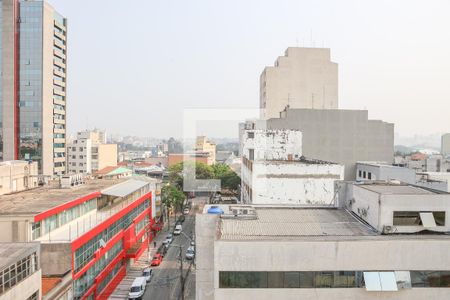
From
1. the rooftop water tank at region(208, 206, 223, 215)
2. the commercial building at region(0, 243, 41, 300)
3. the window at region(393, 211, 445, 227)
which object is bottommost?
the commercial building at region(0, 243, 41, 300)

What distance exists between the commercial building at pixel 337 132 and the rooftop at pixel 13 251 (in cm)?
2638

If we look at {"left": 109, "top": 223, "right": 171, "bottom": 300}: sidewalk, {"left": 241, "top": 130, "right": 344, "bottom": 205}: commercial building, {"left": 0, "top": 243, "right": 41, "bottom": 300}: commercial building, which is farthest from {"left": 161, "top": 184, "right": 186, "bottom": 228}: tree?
{"left": 0, "top": 243, "right": 41, "bottom": 300}: commercial building

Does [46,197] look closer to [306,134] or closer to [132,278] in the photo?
[132,278]

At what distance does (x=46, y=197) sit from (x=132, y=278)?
28.4ft

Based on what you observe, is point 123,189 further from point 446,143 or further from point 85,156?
point 446,143

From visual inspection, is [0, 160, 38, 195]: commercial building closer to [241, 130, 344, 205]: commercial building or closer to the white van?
the white van

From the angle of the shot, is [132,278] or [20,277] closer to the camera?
[20,277]

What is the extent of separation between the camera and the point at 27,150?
51969mm

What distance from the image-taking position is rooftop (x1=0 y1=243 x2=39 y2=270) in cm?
1313

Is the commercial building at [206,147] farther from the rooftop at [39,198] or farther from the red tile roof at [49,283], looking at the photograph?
the red tile roof at [49,283]

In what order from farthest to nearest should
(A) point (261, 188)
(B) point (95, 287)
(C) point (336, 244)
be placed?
1. (A) point (261, 188)
2. (B) point (95, 287)
3. (C) point (336, 244)

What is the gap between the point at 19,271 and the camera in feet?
44.9

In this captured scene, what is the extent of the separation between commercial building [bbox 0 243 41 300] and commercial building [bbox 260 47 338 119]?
4204 centimetres

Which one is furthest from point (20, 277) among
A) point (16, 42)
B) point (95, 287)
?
point (16, 42)
